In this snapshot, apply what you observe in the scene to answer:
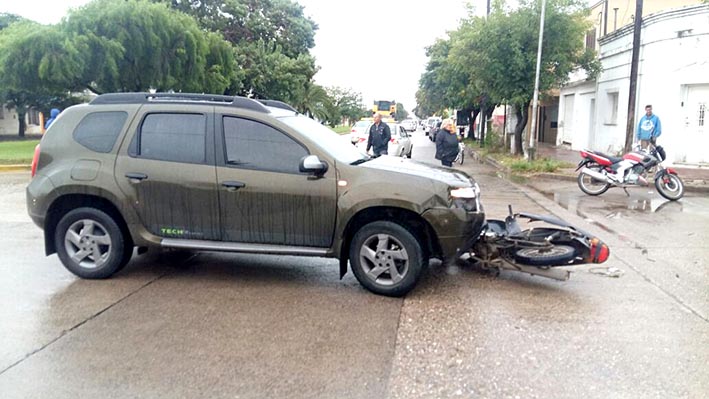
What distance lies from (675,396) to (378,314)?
2.32 m

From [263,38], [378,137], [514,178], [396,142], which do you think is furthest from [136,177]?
[263,38]

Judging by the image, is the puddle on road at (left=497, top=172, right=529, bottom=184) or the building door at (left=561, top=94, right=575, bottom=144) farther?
the building door at (left=561, top=94, right=575, bottom=144)

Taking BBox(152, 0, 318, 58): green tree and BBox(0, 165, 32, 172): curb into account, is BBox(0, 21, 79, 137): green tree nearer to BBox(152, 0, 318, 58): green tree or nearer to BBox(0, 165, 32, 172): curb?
BBox(0, 165, 32, 172): curb

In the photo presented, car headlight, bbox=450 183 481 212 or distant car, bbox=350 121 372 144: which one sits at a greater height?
distant car, bbox=350 121 372 144

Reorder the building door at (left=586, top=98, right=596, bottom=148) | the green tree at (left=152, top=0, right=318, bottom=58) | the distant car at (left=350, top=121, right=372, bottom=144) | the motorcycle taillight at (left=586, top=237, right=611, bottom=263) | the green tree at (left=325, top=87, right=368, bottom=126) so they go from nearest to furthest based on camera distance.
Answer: the motorcycle taillight at (left=586, top=237, right=611, bottom=263) → the distant car at (left=350, top=121, right=372, bottom=144) → the building door at (left=586, top=98, right=596, bottom=148) → the green tree at (left=152, top=0, right=318, bottom=58) → the green tree at (left=325, top=87, right=368, bottom=126)

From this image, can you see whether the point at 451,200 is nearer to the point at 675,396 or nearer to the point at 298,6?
the point at 675,396

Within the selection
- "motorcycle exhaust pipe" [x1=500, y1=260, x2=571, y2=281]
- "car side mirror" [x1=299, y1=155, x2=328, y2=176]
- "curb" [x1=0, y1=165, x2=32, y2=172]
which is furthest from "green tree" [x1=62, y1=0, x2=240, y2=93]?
"motorcycle exhaust pipe" [x1=500, y1=260, x2=571, y2=281]

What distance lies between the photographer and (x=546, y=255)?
588 centimetres

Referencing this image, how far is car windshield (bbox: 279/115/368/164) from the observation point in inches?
231

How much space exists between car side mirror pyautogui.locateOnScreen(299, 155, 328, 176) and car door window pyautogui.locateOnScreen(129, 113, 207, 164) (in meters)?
1.03

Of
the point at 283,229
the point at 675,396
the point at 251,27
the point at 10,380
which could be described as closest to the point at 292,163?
the point at 283,229

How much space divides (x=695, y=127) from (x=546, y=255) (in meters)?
14.2

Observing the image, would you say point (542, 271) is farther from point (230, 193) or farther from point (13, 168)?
point (13, 168)

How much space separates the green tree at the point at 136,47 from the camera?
67.8 feet
